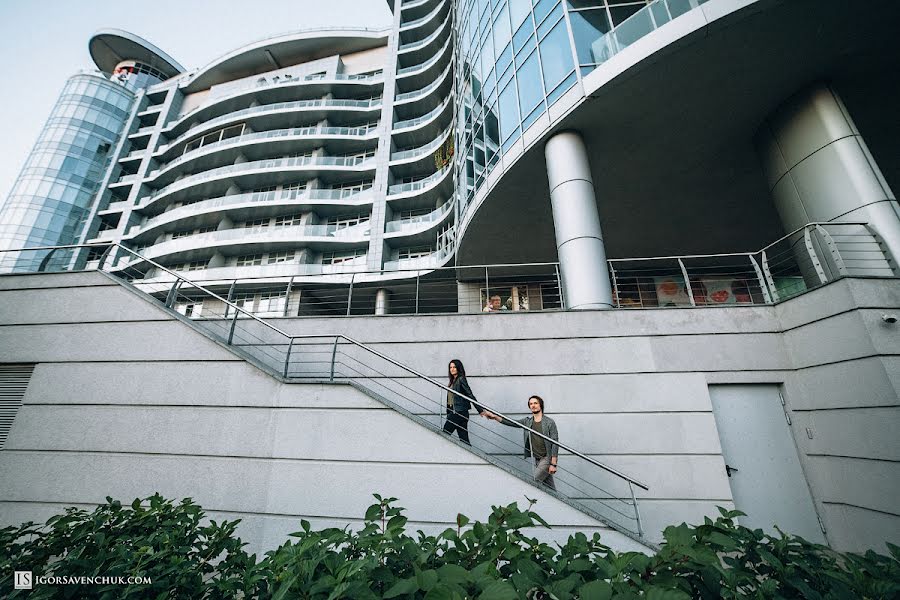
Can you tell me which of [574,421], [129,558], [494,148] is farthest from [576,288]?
[129,558]

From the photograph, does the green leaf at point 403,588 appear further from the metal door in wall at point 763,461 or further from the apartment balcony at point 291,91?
the apartment balcony at point 291,91

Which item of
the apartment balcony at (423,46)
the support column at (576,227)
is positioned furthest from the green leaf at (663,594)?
the apartment balcony at (423,46)

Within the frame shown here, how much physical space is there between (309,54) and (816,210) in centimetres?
4421

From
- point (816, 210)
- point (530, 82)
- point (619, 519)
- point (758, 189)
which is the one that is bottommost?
point (619, 519)

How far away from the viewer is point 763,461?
6109 mm

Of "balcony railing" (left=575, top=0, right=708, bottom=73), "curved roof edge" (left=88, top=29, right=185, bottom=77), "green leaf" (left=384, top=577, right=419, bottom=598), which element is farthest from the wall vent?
"curved roof edge" (left=88, top=29, right=185, bottom=77)

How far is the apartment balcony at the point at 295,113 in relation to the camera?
107 ft

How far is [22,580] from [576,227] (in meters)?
9.18

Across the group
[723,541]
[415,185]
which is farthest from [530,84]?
[415,185]

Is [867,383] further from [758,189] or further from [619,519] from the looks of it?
[758,189]

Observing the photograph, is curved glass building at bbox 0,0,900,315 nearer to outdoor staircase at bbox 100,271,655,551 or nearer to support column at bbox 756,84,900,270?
support column at bbox 756,84,900,270

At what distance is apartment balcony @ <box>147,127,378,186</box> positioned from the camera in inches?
1248

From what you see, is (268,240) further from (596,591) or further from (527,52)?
(596,591)

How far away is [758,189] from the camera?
39.9 feet
